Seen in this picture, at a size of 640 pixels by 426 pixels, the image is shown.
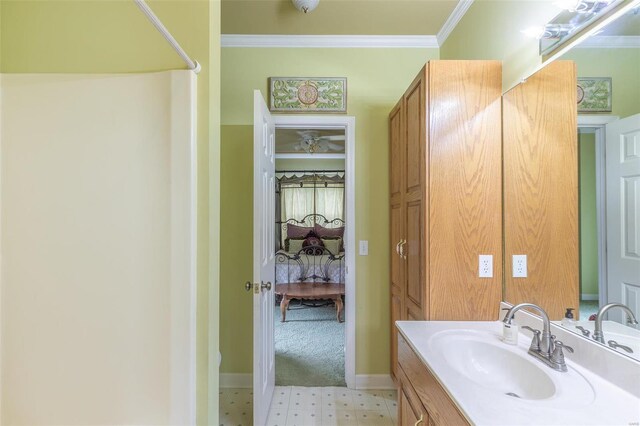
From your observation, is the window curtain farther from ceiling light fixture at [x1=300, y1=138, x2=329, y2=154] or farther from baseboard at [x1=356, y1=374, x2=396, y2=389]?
baseboard at [x1=356, y1=374, x2=396, y2=389]

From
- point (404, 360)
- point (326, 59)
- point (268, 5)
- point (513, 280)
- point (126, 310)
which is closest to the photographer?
point (126, 310)

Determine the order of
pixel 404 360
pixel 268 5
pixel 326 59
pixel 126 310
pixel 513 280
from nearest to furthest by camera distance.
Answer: pixel 126 310, pixel 404 360, pixel 513 280, pixel 268 5, pixel 326 59

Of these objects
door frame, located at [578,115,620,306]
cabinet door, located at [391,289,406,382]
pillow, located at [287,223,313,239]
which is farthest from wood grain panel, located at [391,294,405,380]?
pillow, located at [287,223,313,239]

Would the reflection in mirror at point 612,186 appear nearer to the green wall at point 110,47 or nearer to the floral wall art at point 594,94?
the floral wall art at point 594,94

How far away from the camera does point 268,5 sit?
1768 mm

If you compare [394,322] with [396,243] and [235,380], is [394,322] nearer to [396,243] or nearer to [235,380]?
[396,243]

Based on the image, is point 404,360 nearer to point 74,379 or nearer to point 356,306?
point 356,306

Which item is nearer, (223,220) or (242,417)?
(242,417)

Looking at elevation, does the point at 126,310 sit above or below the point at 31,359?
above

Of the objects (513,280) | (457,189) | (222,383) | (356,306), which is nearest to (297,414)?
(222,383)

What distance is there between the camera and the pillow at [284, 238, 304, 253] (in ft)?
17.0

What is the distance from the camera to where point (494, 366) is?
3.45ft

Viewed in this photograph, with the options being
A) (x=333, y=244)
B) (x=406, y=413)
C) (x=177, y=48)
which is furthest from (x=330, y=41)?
(x=333, y=244)

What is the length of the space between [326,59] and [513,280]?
1.92 meters
